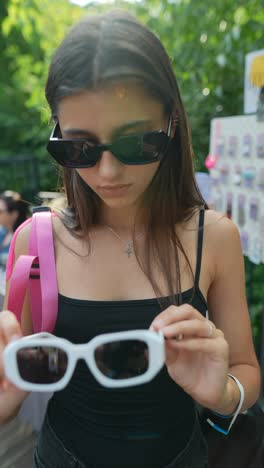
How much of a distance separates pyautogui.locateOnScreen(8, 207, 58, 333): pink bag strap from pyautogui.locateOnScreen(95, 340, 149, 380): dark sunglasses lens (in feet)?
0.77

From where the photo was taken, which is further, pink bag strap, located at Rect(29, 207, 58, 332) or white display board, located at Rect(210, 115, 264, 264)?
white display board, located at Rect(210, 115, 264, 264)

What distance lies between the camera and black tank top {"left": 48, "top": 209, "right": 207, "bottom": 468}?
93 centimetres

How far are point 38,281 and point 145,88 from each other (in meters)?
0.52

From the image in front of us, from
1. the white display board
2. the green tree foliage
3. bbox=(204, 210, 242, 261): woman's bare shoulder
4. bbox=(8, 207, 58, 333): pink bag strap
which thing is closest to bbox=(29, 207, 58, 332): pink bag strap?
bbox=(8, 207, 58, 333): pink bag strap

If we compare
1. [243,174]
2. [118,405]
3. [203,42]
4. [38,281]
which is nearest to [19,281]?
[38,281]

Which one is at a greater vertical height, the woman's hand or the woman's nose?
the woman's nose

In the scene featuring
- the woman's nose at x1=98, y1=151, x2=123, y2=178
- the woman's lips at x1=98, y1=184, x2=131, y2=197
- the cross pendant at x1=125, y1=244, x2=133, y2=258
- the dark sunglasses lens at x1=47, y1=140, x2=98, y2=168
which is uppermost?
the dark sunglasses lens at x1=47, y1=140, x2=98, y2=168

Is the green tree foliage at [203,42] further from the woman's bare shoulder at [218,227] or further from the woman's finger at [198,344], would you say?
the woman's finger at [198,344]

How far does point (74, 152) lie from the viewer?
875 millimetres

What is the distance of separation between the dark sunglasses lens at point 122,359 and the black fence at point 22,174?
5546 millimetres

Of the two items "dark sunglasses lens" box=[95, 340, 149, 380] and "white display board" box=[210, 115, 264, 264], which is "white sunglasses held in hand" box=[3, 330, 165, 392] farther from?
"white display board" box=[210, 115, 264, 264]

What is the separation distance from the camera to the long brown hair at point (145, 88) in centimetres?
85

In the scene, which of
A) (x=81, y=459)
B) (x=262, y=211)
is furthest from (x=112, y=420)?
(x=262, y=211)

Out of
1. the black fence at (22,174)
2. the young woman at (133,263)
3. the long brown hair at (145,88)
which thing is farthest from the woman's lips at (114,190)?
the black fence at (22,174)
